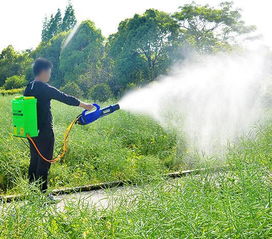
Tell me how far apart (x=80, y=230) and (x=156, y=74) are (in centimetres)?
1781

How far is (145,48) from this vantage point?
69.5 feet

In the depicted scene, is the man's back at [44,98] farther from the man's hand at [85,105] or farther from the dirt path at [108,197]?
the dirt path at [108,197]

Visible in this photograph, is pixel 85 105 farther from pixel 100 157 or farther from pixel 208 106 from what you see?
pixel 208 106

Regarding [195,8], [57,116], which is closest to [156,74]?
[195,8]

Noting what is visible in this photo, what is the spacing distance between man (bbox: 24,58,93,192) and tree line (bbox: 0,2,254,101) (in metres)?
13.1

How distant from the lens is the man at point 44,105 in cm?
450

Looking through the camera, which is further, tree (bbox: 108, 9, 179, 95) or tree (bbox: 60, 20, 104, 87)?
tree (bbox: 60, 20, 104, 87)

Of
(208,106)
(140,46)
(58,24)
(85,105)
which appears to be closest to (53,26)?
(58,24)

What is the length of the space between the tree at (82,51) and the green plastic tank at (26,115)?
21458 mm

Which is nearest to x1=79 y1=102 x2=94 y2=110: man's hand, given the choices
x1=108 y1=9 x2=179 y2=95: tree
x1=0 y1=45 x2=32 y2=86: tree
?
x1=108 y1=9 x2=179 y2=95: tree

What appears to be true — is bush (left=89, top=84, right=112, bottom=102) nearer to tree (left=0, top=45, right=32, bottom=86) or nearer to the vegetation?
the vegetation

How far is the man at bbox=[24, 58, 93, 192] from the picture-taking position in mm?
A: 4496

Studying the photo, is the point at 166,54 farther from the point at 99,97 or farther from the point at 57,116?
the point at 57,116

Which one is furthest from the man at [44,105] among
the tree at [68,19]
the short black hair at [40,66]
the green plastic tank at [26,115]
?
the tree at [68,19]
